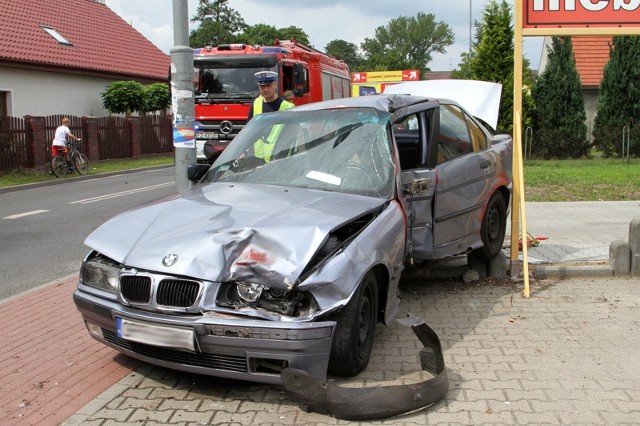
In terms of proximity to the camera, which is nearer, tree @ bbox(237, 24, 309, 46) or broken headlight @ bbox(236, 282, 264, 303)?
broken headlight @ bbox(236, 282, 264, 303)

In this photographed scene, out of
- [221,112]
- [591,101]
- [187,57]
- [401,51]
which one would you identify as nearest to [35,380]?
[187,57]

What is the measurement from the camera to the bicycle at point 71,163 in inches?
816

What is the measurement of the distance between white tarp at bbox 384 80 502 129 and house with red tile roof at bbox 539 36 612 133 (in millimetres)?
18723

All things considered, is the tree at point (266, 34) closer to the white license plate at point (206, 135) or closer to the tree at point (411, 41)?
the tree at point (411, 41)

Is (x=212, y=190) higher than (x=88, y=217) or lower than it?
higher

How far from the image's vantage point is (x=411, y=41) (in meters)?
120

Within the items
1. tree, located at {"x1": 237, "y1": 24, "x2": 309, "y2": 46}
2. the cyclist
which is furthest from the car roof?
tree, located at {"x1": 237, "y1": 24, "x2": 309, "y2": 46}

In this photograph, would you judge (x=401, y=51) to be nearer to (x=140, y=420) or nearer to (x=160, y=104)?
(x=160, y=104)

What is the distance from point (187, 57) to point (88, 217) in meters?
6.36

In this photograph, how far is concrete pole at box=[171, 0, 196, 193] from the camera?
654cm

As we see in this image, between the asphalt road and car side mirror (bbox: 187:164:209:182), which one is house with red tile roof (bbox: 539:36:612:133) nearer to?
the asphalt road

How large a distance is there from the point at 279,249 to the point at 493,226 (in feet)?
12.3

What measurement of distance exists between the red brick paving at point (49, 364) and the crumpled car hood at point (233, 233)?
0.88 m

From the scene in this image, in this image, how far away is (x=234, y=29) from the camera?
297ft
